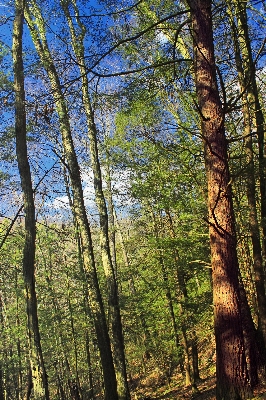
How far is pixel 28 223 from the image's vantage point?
763 centimetres

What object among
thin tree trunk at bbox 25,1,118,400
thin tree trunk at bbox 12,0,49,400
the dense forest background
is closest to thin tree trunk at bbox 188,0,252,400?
the dense forest background

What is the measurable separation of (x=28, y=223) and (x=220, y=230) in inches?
186

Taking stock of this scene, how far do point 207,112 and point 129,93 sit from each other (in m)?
1.75

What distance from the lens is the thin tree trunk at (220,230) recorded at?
3.93 metres

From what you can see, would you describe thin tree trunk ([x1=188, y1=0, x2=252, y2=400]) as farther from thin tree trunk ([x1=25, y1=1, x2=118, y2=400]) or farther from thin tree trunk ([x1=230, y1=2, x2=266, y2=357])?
thin tree trunk ([x1=25, y1=1, x2=118, y2=400])

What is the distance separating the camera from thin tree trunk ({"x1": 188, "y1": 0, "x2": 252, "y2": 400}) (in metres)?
3.93

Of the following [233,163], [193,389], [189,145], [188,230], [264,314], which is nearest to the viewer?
[264,314]

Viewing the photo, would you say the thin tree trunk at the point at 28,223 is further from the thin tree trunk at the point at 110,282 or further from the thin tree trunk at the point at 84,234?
the thin tree trunk at the point at 110,282

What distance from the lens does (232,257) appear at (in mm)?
4094

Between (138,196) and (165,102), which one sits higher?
(165,102)

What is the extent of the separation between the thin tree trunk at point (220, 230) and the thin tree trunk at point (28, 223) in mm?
3958

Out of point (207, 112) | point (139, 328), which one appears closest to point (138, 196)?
point (207, 112)

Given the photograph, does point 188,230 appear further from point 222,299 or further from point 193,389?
point 222,299

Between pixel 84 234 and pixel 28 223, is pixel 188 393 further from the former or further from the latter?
pixel 28 223
